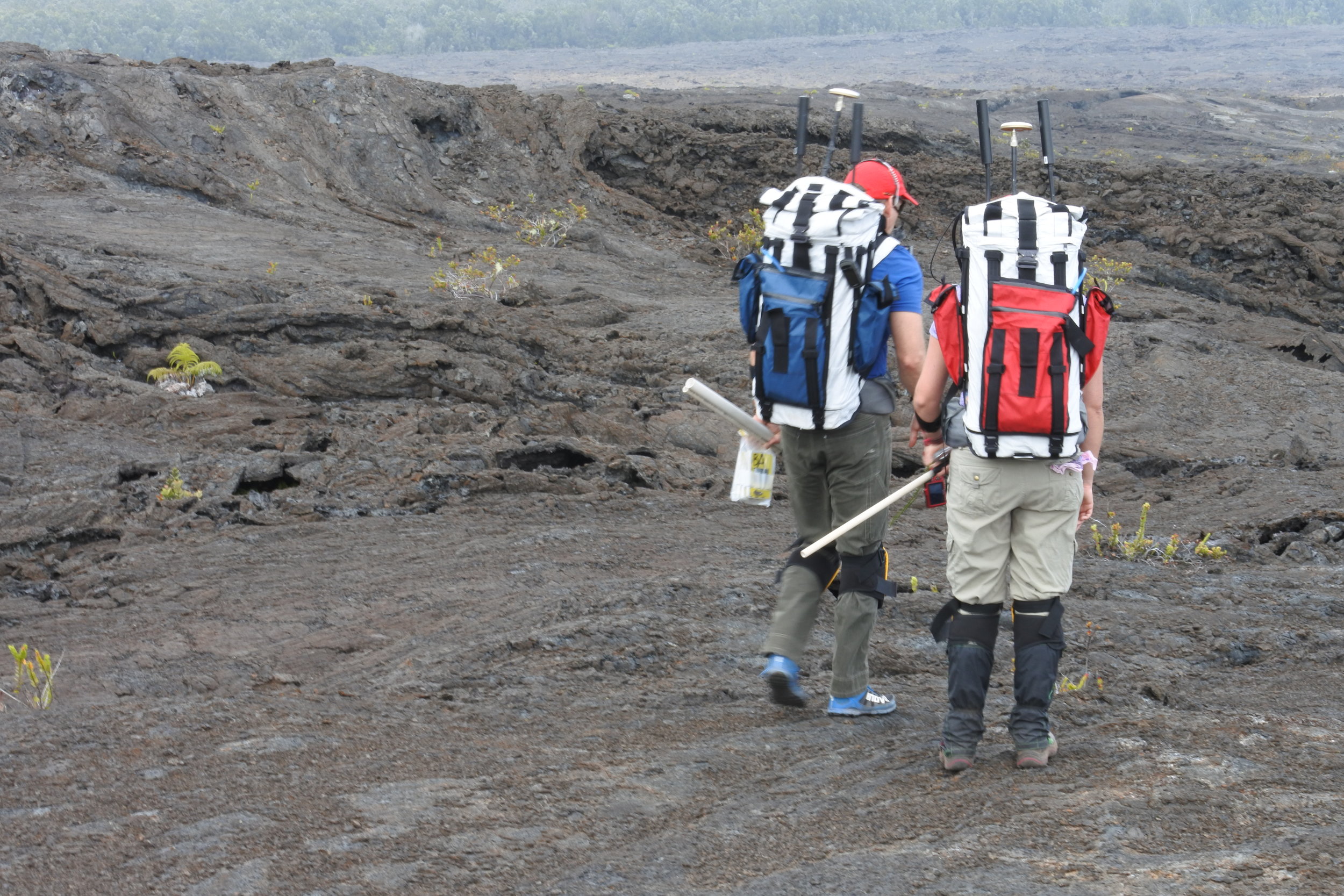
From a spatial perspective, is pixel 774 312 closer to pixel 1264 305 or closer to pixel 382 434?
pixel 382 434

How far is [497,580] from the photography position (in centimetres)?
569

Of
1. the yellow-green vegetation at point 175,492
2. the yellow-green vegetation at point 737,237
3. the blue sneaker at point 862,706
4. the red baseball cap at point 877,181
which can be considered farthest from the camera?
the yellow-green vegetation at point 737,237

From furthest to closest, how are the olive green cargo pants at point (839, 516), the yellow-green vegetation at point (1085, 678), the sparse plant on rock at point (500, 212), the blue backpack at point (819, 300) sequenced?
the sparse plant on rock at point (500, 212)
the yellow-green vegetation at point (1085, 678)
the olive green cargo pants at point (839, 516)
the blue backpack at point (819, 300)

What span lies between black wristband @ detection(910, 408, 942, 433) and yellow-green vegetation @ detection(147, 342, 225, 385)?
23.6ft

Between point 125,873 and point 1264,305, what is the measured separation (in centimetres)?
1693

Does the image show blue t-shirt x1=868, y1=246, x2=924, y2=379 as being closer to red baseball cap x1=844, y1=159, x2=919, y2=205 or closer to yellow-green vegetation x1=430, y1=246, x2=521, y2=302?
red baseball cap x1=844, y1=159, x2=919, y2=205

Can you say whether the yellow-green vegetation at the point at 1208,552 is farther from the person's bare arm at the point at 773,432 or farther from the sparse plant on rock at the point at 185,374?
the sparse plant on rock at the point at 185,374

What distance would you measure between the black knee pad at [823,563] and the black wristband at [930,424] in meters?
0.62

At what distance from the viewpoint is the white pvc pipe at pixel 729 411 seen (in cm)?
393

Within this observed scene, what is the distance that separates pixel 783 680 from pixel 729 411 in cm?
92

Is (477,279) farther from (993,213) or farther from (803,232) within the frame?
(993,213)

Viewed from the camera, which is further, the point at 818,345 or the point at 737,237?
the point at 737,237

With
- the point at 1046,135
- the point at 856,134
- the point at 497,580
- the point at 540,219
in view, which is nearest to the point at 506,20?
the point at 540,219

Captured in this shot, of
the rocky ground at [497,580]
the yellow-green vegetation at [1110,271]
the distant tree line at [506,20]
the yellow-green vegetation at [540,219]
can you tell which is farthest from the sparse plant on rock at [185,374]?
the distant tree line at [506,20]
